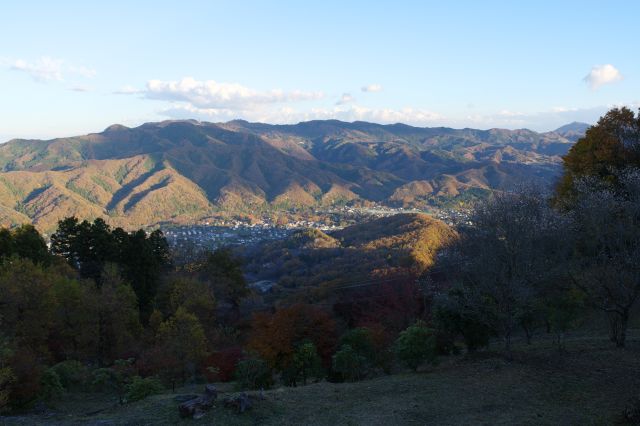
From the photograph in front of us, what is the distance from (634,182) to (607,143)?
504 inches

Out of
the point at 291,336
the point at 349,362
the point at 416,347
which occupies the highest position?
the point at 416,347

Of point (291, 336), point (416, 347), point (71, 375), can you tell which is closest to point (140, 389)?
point (291, 336)

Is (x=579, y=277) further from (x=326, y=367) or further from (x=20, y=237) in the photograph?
(x=20, y=237)

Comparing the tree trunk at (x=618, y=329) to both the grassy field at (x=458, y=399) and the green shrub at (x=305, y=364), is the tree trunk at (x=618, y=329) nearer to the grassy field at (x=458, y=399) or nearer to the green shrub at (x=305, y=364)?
the grassy field at (x=458, y=399)

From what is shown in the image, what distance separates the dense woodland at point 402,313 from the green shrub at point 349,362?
68 millimetres

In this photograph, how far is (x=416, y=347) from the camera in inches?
648

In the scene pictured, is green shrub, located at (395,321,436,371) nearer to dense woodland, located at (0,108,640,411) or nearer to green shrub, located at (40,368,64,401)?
dense woodland, located at (0,108,640,411)

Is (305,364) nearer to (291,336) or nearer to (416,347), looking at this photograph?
(291,336)

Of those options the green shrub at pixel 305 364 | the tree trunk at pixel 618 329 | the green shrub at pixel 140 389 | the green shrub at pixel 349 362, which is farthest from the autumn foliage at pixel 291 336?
the tree trunk at pixel 618 329

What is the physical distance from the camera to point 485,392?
46.0 ft

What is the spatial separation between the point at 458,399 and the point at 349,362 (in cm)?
437

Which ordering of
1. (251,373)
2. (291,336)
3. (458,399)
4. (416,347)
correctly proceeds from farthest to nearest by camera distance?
(291,336)
(251,373)
(416,347)
(458,399)

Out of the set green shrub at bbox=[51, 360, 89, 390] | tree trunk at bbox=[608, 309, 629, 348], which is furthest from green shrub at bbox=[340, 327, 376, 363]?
green shrub at bbox=[51, 360, 89, 390]

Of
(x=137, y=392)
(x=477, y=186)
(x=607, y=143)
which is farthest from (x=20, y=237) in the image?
(x=477, y=186)
